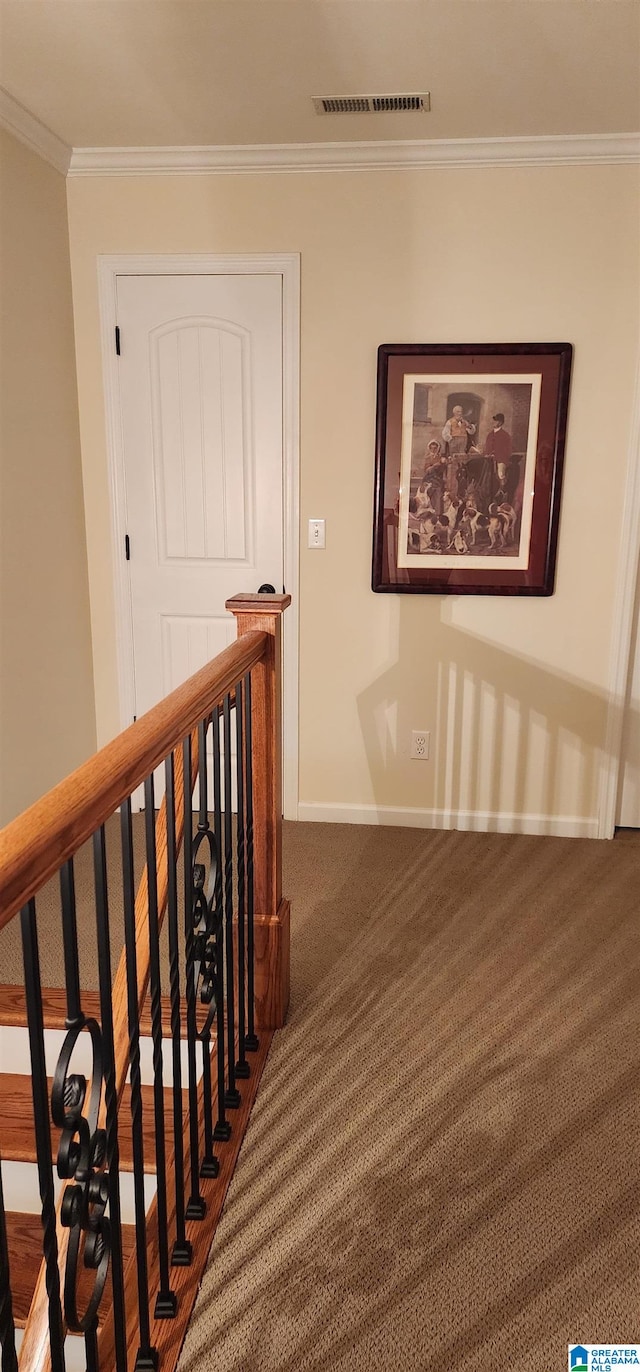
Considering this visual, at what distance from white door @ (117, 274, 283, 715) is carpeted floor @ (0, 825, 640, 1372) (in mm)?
1239

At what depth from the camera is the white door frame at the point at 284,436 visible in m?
3.18

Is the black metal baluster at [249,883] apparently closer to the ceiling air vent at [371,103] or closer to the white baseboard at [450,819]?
the white baseboard at [450,819]

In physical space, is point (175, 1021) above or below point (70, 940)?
below

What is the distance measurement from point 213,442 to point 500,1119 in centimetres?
247

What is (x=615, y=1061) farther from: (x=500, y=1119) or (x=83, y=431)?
(x=83, y=431)

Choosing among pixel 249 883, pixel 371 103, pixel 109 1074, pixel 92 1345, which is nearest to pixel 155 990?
pixel 109 1074

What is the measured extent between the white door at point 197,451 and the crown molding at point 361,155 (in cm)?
36

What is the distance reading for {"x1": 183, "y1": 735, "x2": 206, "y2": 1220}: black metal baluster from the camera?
149cm

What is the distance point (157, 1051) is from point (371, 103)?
2695mm

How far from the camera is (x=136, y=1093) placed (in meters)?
1.34

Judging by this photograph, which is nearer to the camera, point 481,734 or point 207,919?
point 207,919

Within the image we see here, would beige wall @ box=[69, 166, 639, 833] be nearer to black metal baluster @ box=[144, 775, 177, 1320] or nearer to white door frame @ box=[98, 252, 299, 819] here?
white door frame @ box=[98, 252, 299, 819]

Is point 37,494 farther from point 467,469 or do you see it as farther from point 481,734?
point 481,734

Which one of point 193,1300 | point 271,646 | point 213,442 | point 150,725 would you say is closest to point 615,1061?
point 193,1300
